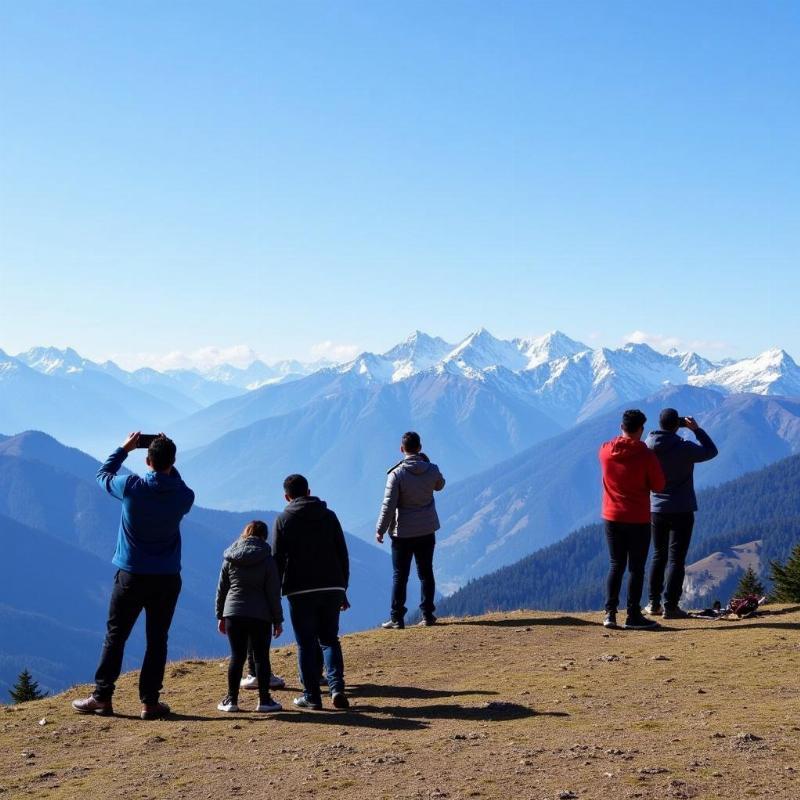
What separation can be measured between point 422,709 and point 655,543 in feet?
25.2

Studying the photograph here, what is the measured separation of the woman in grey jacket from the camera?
12.5 meters

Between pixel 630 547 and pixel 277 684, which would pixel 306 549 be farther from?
pixel 630 547

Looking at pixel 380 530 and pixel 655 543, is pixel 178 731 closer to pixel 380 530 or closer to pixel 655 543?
pixel 380 530

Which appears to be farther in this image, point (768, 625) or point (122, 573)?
point (768, 625)

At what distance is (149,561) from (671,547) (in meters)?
10.2

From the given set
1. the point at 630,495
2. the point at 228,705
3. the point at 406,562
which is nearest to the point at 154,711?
the point at 228,705

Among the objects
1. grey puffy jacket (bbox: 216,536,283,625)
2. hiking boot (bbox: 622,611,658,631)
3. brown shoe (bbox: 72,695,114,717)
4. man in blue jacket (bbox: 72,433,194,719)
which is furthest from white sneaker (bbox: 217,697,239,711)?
hiking boot (bbox: 622,611,658,631)

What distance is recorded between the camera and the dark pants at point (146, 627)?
1222 centimetres

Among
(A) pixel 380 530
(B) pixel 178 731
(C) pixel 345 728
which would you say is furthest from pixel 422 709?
(A) pixel 380 530

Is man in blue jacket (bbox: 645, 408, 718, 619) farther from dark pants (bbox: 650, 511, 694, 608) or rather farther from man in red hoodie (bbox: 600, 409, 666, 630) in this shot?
man in red hoodie (bbox: 600, 409, 666, 630)

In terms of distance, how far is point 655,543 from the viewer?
18.3 m

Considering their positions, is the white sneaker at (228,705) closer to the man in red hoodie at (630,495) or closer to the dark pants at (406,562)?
the dark pants at (406,562)

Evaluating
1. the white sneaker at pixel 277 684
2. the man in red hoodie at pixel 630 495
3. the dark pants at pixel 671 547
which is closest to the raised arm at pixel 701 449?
the dark pants at pixel 671 547

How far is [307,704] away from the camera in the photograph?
12547mm
